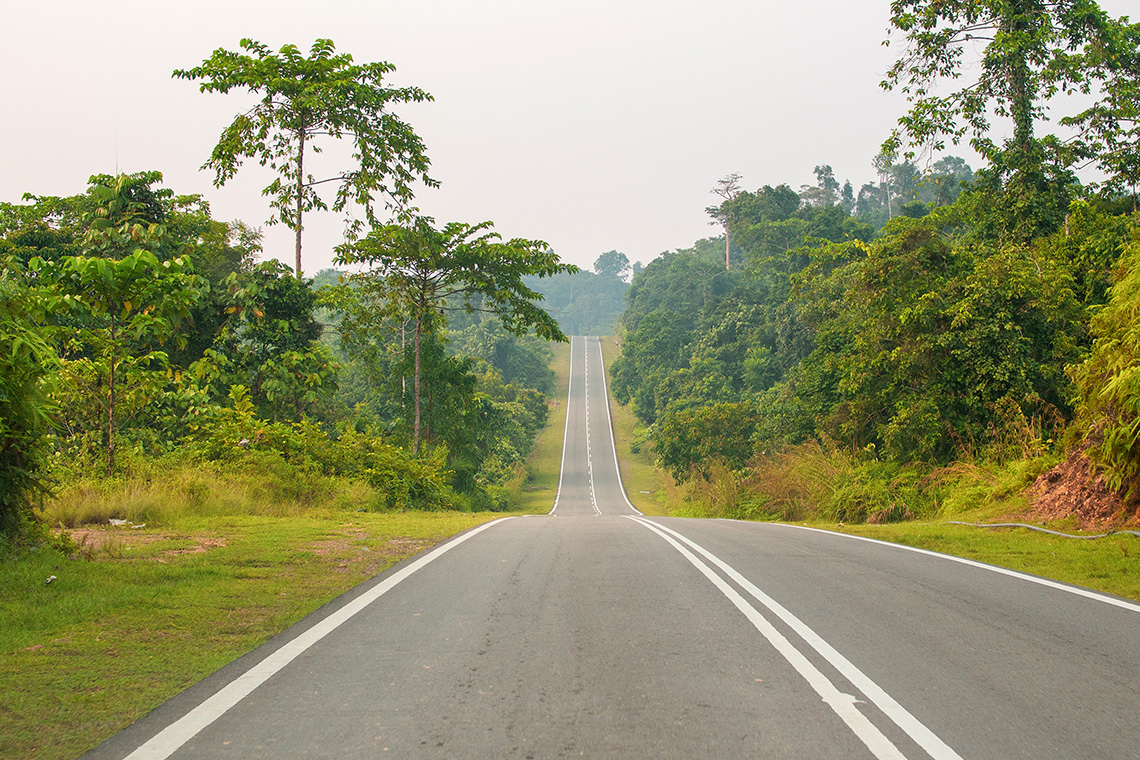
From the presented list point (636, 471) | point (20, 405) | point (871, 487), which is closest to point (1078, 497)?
point (871, 487)

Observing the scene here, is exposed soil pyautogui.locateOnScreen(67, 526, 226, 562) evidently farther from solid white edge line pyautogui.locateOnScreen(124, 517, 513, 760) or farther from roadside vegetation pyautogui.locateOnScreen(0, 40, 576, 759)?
solid white edge line pyautogui.locateOnScreen(124, 517, 513, 760)

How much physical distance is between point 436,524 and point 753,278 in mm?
61511

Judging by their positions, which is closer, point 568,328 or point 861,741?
point 861,741

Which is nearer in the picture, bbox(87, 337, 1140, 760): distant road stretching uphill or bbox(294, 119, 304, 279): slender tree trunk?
bbox(87, 337, 1140, 760): distant road stretching uphill

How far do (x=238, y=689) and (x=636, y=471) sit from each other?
5932 centimetres

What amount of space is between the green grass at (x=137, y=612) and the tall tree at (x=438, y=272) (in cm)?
1266

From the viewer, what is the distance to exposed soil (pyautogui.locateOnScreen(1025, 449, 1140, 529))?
9.95 meters

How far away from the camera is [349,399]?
47.7 meters

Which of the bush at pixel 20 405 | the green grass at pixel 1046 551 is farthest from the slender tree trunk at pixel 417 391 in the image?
the bush at pixel 20 405

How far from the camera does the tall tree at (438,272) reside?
20969 mm

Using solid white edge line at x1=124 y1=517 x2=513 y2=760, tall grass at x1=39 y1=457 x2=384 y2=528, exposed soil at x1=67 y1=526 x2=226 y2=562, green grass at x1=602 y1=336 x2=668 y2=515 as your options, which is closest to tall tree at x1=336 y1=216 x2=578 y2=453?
tall grass at x1=39 y1=457 x2=384 y2=528

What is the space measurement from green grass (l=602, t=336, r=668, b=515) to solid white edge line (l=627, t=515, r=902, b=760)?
36.1 meters

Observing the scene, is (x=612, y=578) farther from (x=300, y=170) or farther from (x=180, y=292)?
(x=300, y=170)

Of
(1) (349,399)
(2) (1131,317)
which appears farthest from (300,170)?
(1) (349,399)
